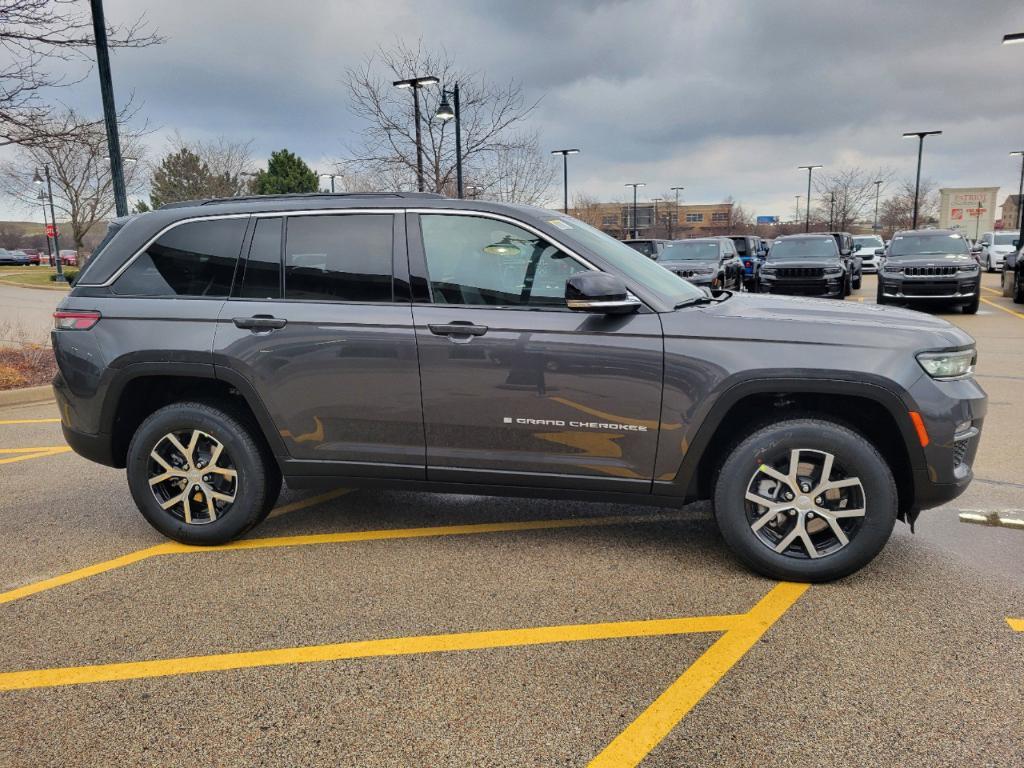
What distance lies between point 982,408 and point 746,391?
113 centimetres

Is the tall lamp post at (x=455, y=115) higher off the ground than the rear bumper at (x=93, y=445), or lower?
higher

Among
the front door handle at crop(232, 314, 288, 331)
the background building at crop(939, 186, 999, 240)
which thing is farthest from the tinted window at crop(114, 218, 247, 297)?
the background building at crop(939, 186, 999, 240)

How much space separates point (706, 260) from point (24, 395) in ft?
47.2

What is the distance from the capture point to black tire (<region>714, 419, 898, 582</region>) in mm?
3375

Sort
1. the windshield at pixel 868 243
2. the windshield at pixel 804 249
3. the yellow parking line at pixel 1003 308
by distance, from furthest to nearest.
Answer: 1. the windshield at pixel 868 243
2. the windshield at pixel 804 249
3. the yellow parking line at pixel 1003 308

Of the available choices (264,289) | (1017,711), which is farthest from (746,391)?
(264,289)

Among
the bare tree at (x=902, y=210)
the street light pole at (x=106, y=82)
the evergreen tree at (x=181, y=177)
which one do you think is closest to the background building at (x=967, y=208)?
the bare tree at (x=902, y=210)

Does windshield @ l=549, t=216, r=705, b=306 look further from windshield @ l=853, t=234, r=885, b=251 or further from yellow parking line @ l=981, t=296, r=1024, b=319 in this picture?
windshield @ l=853, t=234, r=885, b=251

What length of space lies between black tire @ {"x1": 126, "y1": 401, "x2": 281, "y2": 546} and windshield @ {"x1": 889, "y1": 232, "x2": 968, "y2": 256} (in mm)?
16599

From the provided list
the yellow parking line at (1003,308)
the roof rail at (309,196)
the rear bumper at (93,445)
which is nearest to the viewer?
the roof rail at (309,196)

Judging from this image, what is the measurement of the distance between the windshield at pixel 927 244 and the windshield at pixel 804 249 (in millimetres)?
1407

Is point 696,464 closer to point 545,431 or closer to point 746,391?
point 746,391

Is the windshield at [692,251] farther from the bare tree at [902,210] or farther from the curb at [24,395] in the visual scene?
the bare tree at [902,210]

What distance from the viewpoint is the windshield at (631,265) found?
12.1ft
